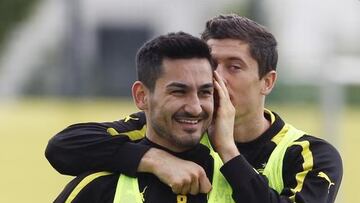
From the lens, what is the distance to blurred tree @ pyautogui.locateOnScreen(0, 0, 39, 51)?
54.6 ft

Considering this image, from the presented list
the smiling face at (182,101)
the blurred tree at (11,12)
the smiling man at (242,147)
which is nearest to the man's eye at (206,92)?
the smiling face at (182,101)

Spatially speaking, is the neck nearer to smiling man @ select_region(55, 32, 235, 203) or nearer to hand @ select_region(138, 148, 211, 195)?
smiling man @ select_region(55, 32, 235, 203)

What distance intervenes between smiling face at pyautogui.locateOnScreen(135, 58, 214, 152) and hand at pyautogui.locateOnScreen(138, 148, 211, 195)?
6 centimetres

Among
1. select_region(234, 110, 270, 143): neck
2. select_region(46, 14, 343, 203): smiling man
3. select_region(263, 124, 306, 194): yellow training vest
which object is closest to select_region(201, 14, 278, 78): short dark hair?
select_region(46, 14, 343, 203): smiling man

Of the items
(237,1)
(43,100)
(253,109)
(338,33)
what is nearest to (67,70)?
(43,100)

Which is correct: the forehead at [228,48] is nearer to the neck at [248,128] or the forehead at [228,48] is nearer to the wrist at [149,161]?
the neck at [248,128]

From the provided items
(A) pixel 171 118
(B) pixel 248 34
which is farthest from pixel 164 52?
(B) pixel 248 34

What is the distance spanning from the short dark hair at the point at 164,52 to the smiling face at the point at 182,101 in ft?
0.07

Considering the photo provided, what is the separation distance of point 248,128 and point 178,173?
622 mm

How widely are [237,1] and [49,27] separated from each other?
226 inches

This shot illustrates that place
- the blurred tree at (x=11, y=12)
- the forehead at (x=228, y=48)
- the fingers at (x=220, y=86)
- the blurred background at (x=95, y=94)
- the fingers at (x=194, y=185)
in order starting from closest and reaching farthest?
the fingers at (x=194, y=185) < the fingers at (x=220, y=86) < the forehead at (x=228, y=48) < the blurred background at (x=95, y=94) < the blurred tree at (x=11, y=12)

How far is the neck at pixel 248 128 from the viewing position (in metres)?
5.10

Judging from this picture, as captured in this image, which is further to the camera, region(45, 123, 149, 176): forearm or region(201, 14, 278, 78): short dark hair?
region(201, 14, 278, 78): short dark hair

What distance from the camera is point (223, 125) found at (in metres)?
4.71
